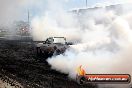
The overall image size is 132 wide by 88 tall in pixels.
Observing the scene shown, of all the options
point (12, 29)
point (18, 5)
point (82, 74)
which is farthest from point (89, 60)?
point (12, 29)

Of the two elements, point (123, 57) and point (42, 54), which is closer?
point (123, 57)

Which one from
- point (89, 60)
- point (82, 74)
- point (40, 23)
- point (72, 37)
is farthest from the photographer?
point (40, 23)

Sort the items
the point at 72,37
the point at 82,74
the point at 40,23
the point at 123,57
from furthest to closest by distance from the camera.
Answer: the point at 40,23 < the point at 72,37 < the point at 123,57 < the point at 82,74

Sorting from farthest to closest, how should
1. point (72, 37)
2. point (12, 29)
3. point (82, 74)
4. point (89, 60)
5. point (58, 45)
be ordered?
1. point (12, 29)
2. point (72, 37)
3. point (58, 45)
4. point (89, 60)
5. point (82, 74)

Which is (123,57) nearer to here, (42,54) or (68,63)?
(68,63)

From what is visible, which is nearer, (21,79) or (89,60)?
(21,79)

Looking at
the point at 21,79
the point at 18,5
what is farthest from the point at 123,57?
the point at 18,5

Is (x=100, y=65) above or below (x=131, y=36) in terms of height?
below

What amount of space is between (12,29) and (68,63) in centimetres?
4780

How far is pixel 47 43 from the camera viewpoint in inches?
733

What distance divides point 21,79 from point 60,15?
24.9 metres

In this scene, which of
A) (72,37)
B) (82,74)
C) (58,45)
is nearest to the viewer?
(82,74)

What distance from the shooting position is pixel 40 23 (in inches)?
1373

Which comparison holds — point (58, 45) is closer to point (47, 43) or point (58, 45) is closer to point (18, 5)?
point (47, 43)
